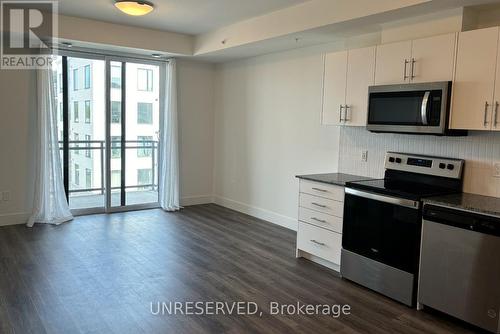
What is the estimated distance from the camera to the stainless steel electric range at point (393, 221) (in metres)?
3.14

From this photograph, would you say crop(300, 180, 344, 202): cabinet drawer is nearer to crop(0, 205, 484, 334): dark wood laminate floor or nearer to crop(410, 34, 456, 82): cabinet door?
crop(0, 205, 484, 334): dark wood laminate floor

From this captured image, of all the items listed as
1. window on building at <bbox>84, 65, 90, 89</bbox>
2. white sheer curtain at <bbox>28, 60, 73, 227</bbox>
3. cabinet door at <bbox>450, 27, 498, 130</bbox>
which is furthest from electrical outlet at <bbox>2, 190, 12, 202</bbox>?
cabinet door at <bbox>450, 27, 498, 130</bbox>

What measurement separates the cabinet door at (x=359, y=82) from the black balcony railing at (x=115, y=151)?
11.5 ft

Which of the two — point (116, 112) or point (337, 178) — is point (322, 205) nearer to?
point (337, 178)

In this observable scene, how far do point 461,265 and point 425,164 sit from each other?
1050mm

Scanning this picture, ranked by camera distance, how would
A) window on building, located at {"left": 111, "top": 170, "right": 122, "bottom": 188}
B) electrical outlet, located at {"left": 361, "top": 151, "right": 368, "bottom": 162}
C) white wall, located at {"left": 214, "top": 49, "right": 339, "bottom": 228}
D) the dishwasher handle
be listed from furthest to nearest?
window on building, located at {"left": 111, "top": 170, "right": 122, "bottom": 188} < white wall, located at {"left": 214, "top": 49, "right": 339, "bottom": 228} < electrical outlet, located at {"left": 361, "top": 151, "right": 368, "bottom": 162} < the dishwasher handle

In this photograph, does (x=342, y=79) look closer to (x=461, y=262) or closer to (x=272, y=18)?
(x=272, y=18)

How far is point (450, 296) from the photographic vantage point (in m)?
2.90

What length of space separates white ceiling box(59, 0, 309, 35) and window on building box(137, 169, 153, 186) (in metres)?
2.23

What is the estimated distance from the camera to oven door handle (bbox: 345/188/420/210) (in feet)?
10.2

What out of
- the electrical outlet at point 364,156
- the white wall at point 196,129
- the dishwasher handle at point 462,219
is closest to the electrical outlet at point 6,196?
the white wall at point 196,129

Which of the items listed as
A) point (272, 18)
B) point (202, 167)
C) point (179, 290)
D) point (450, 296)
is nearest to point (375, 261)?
point (450, 296)

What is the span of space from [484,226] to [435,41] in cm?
152

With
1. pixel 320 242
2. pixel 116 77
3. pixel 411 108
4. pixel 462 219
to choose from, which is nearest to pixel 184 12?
pixel 116 77
